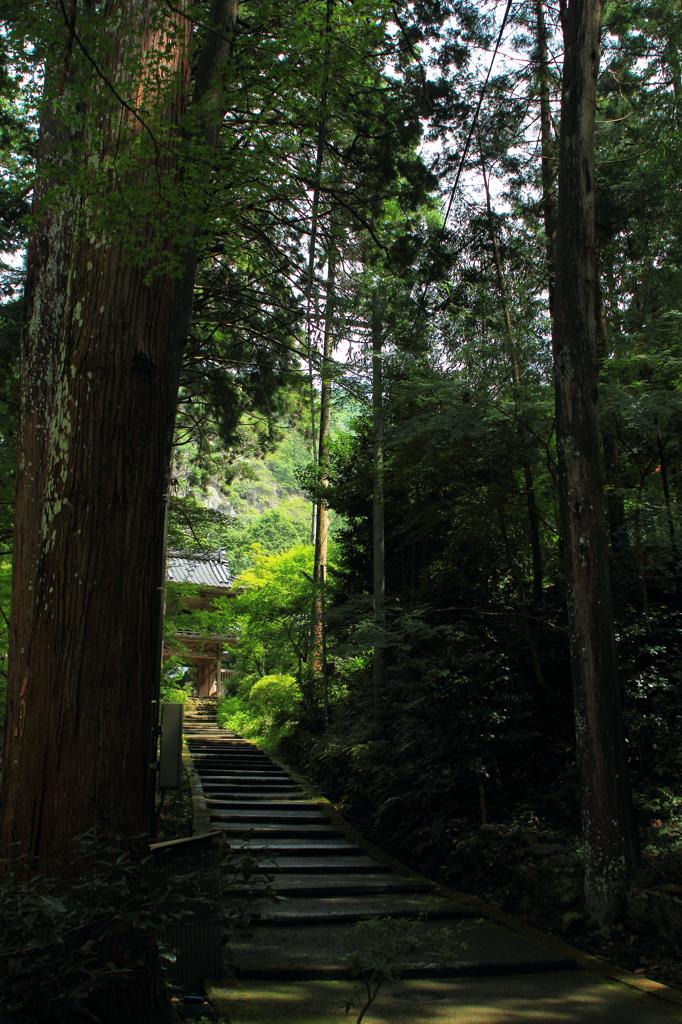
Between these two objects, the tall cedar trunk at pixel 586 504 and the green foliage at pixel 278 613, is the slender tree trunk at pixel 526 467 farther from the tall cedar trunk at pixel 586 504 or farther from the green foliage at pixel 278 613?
the green foliage at pixel 278 613

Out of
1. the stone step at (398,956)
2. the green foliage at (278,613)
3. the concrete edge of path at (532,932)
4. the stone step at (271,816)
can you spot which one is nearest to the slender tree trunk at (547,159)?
the green foliage at (278,613)

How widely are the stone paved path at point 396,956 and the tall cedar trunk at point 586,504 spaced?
779 millimetres

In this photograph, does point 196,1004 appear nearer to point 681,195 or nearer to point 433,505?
point 433,505

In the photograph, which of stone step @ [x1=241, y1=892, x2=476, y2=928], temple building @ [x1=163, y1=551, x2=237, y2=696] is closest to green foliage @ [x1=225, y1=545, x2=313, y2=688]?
temple building @ [x1=163, y1=551, x2=237, y2=696]

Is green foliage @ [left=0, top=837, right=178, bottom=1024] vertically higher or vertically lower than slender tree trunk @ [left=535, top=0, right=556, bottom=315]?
lower

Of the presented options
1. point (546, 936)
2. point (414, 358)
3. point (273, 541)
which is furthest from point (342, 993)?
point (273, 541)

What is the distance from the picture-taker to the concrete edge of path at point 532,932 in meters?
4.30

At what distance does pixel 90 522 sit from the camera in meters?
3.16

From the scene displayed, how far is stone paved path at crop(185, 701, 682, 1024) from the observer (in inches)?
151

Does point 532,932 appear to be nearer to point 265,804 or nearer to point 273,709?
point 265,804

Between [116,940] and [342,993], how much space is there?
1.90 metres

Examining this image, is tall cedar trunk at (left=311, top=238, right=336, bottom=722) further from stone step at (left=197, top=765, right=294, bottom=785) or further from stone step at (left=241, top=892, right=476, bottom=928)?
stone step at (left=241, top=892, right=476, bottom=928)

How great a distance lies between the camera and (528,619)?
7.95 meters

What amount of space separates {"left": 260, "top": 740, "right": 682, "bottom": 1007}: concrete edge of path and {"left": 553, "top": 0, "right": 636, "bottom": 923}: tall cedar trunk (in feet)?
1.12
